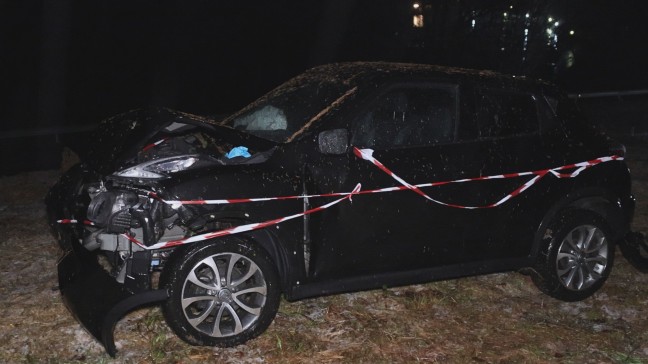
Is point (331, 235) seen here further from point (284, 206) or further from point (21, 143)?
point (21, 143)

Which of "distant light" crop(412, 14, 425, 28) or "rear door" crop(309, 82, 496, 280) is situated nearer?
"rear door" crop(309, 82, 496, 280)

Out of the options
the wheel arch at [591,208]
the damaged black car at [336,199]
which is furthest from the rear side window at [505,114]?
the wheel arch at [591,208]

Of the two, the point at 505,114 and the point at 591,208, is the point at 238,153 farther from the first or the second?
the point at 591,208

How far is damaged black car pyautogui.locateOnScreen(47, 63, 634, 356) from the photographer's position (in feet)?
14.0

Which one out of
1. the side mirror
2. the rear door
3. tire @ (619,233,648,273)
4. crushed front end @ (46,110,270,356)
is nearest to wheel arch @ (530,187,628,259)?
tire @ (619,233,648,273)

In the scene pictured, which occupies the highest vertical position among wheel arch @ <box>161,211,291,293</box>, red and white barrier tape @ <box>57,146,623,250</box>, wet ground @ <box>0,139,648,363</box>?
red and white barrier tape @ <box>57,146,623,250</box>

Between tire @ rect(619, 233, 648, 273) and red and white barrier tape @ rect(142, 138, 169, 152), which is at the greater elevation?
red and white barrier tape @ rect(142, 138, 169, 152)

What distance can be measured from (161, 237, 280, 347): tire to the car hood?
0.71 metres

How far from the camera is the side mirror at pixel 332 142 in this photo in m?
4.37

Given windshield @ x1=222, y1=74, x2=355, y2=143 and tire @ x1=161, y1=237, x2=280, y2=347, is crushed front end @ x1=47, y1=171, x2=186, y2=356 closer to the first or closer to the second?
tire @ x1=161, y1=237, x2=280, y2=347

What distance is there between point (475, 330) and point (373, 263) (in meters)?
0.90

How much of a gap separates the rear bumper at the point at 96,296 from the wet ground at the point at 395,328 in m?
0.37

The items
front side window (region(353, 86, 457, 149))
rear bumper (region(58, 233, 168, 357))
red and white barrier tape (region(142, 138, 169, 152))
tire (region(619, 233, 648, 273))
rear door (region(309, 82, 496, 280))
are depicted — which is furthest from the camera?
tire (region(619, 233, 648, 273))

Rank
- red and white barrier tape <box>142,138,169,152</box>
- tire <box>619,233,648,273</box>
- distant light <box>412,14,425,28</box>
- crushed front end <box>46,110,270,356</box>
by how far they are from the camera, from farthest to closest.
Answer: distant light <box>412,14,425,28</box>, tire <box>619,233,648,273</box>, red and white barrier tape <box>142,138,169,152</box>, crushed front end <box>46,110,270,356</box>
